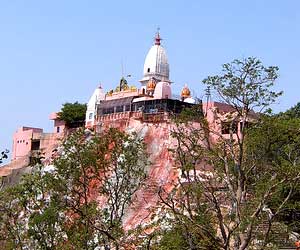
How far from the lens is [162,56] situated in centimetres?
5778

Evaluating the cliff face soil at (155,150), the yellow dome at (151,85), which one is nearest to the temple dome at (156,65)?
the yellow dome at (151,85)

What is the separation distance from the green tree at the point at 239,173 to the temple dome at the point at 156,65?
38.1 m

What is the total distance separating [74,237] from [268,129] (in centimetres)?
619

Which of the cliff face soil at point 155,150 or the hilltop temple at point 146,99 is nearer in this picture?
the cliff face soil at point 155,150

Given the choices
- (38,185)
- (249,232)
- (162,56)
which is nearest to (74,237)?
(38,185)

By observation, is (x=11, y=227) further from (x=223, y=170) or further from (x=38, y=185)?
(x=223, y=170)

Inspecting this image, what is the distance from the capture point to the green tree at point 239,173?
1630 centimetres

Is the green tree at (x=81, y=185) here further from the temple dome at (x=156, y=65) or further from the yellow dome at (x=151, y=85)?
the temple dome at (x=156, y=65)

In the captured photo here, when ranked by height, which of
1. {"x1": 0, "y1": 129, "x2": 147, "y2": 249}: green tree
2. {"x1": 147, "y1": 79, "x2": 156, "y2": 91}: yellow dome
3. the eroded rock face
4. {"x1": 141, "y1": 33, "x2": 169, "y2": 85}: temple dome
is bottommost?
{"x1": 0, "y1": 129, "x2": 147, "y2": 249}: green tree

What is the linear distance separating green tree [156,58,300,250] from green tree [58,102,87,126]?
40.6 metres

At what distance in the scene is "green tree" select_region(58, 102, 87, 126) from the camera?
58875 mm

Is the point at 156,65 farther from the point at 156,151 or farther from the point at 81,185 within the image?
the point at 81,185

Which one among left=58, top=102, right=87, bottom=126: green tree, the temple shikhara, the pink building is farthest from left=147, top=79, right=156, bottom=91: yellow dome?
the pink building

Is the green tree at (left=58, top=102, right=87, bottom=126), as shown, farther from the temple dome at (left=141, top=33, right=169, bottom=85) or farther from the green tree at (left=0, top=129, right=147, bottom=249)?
the green tree at (left=0, top=129, right=147, bottom=249)
